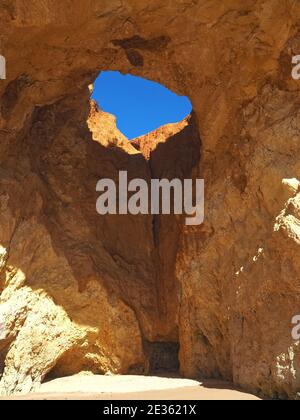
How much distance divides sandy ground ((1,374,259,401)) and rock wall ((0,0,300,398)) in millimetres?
322

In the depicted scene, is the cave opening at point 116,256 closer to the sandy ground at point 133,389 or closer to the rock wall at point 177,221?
the rock wall at point 177,221

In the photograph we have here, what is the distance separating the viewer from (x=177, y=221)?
839 centimetres

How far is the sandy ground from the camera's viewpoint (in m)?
5.20

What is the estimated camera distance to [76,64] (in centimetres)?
681

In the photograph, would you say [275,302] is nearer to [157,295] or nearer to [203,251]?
[203,251]

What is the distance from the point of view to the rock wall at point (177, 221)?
5.58 m

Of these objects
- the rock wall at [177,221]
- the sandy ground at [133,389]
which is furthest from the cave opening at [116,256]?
the sandy ground at [133,389]

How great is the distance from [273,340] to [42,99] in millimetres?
4994

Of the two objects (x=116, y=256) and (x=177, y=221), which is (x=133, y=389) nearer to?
(x=116, y=256)

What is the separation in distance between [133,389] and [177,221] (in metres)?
3.39

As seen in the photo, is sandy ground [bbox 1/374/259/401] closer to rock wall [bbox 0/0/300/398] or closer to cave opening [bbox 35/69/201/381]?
rock wall [bbox 0/0/300/398]

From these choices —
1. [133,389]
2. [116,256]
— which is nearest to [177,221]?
[116,256]

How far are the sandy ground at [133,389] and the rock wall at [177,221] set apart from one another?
32cm

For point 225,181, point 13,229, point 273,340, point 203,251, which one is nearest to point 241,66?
point 225,181
